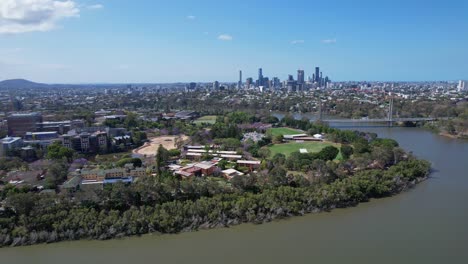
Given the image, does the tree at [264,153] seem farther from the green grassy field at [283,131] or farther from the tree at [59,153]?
the tree at [59,153]

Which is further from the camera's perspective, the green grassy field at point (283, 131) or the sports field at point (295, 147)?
the green grassy field at point (283, 131)

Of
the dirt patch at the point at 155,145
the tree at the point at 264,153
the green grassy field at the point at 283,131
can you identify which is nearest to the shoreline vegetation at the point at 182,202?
the tree at the point at 264,153

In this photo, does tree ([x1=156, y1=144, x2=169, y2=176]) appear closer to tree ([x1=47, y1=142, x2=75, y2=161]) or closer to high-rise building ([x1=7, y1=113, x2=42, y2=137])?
tree ([x1=47, y1=142, x2=75, y2=161])

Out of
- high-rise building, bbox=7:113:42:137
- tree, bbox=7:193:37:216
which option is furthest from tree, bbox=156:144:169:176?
high-rise building, bbox=7:113:42:137

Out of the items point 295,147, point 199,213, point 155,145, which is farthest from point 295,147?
point 199,213

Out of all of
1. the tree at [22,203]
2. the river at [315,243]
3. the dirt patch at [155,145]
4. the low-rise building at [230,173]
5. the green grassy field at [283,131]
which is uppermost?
the tree at [22,203]

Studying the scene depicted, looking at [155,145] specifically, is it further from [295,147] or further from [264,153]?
[295,147]
